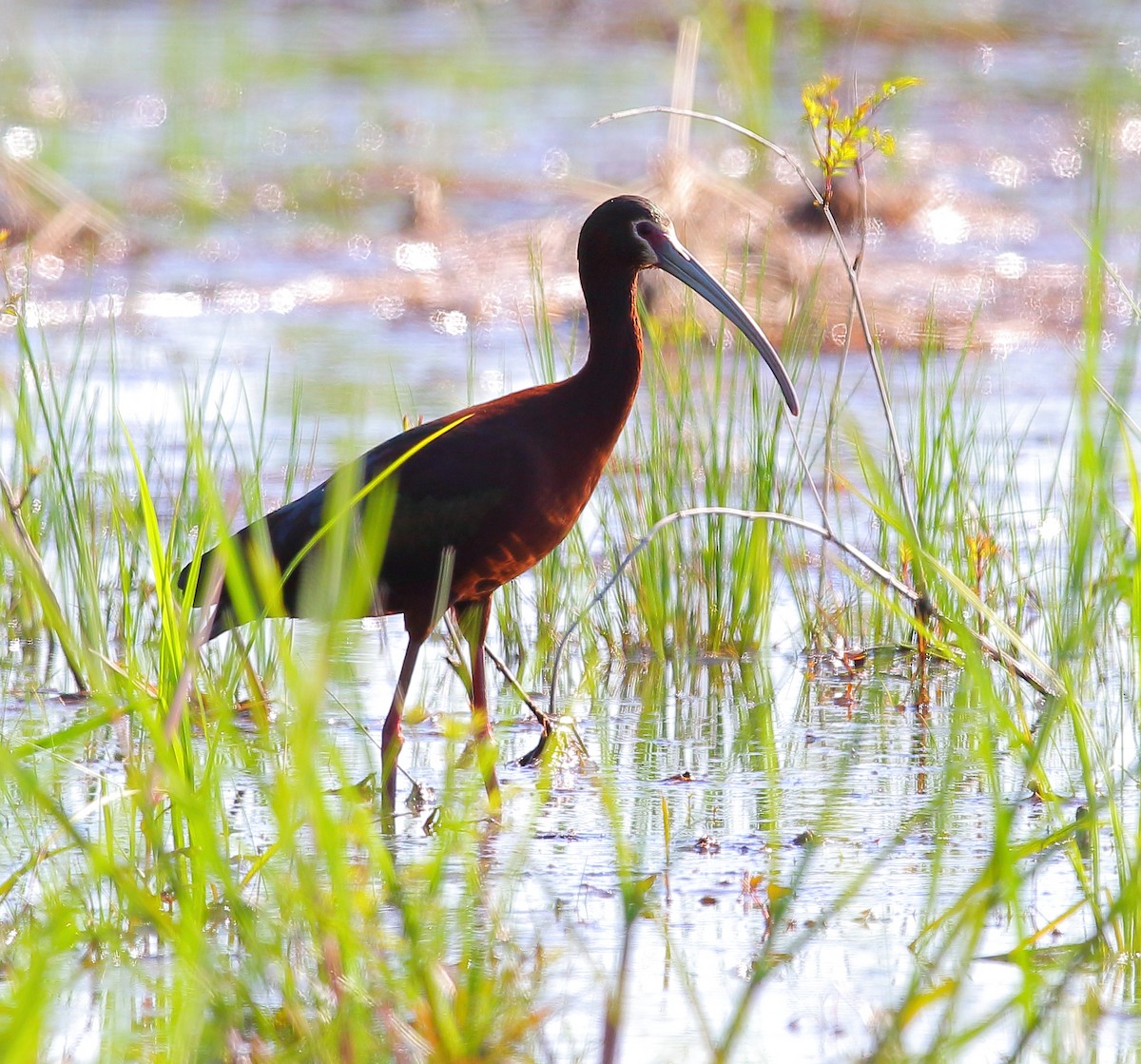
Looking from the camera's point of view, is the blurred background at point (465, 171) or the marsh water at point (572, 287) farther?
the blurred background at point (465, 171)

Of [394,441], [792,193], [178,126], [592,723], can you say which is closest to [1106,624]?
[592,723]

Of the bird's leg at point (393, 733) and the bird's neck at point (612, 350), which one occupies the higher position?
the bird's neck at point (612, 350)

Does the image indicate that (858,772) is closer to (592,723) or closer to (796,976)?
(592,723)

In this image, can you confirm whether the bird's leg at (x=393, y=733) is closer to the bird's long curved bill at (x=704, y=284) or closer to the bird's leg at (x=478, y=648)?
the bird's leg at (x=478, y=648)

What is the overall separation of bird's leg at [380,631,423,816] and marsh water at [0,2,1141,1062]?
0.07 meters

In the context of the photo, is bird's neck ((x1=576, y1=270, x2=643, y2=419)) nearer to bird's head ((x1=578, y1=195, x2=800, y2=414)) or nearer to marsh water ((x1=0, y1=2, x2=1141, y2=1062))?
bird's head ((x1=578, y1=195, x2=800, y2=414))

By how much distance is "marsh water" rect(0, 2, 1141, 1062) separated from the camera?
10.8 ft

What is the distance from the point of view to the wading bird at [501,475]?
4.00 meters

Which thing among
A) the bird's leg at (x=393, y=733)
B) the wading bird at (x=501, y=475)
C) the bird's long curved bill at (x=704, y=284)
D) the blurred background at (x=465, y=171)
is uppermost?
the blurred background at (x=465, y=171)

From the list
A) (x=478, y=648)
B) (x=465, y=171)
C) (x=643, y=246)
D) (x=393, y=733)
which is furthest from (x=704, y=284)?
(x=465, y=171)

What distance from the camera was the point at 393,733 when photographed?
4160 millimetres

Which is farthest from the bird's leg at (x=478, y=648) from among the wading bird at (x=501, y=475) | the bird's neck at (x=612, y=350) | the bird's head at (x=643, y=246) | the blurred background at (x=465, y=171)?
the blurred background at (x=465, y=171)

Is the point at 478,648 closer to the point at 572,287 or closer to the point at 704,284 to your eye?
the point at 704,284

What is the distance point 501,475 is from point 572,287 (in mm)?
5282
